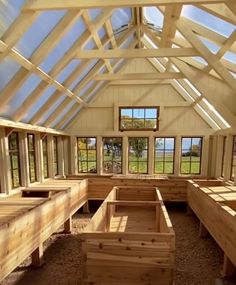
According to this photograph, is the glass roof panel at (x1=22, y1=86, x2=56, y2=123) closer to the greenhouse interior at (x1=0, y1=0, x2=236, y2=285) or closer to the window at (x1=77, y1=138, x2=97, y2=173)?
the greenhouse interior at (x1=0, y1=0, x2=236, y2=285)

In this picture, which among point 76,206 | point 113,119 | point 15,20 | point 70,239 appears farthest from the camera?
point 113,119

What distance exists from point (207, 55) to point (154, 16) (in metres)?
1.52

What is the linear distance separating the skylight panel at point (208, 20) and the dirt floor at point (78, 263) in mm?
3339

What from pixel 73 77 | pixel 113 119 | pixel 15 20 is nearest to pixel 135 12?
pixel 73 77

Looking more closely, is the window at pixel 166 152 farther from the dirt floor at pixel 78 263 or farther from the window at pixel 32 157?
the window at pixel 32 157

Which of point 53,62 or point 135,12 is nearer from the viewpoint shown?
point 53,62

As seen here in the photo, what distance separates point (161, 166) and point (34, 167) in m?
3.59

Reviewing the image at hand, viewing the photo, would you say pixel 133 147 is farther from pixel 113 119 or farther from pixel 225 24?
pixel 225 24

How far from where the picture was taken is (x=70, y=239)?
3969 millimetres

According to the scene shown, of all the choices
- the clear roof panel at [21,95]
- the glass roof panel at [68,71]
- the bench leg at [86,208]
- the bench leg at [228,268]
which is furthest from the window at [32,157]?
the bench leg at [228,268]

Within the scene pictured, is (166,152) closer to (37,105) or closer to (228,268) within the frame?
(228,268)

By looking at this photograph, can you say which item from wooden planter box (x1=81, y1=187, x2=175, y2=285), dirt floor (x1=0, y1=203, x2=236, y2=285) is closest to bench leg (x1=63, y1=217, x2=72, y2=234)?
dirt floor (x1=0, y1=203, x2=236, y2=285)

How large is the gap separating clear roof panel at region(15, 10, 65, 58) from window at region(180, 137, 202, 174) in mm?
4785

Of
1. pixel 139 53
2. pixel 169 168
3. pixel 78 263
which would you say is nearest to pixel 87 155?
pixel 169 168
